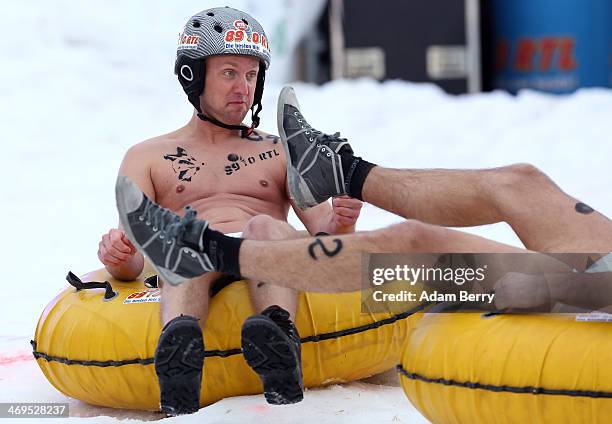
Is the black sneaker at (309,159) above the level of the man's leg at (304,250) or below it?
above

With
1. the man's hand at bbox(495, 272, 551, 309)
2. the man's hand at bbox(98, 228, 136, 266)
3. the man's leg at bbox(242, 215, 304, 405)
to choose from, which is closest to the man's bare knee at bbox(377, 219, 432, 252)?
the man's hand at bbox(495, 272, 551, 309)

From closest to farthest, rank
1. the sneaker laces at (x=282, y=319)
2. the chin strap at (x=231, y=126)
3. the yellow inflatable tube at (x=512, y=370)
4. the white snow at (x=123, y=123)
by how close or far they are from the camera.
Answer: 1. the yellow inflatable tube at (x=512, y=370)
2. the sneaker laces at (x=282, y=319)
3. the chin strap at (x=231, y=126)
4. the white snow at (x=123, y=123)

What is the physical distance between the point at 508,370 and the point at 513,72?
787cm

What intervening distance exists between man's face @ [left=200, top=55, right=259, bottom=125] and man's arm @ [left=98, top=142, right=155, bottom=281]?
0.28 m

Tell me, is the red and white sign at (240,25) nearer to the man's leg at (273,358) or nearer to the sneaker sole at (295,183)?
the sneaker sole at (295,183)

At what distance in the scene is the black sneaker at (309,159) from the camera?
3.35m

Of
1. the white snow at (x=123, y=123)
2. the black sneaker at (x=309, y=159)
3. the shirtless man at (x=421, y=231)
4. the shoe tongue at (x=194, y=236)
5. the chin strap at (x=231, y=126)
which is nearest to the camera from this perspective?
the shirtless man at (x=421, y=231)

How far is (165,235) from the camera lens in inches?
114

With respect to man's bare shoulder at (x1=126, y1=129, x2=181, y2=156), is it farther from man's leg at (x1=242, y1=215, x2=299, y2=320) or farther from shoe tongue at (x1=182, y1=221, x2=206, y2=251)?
shoe tongue at (x1=182, y1=221, x2=206, y2=251)

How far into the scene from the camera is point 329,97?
30.0ft

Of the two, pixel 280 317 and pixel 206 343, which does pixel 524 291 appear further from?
pixel 206 343

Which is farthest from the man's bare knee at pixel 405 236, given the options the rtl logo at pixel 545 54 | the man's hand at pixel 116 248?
the rtl logo at pixel 545 54

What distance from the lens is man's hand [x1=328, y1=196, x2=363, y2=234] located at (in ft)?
11.6

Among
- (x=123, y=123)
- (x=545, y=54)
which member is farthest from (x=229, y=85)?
(x=545, y=54)
